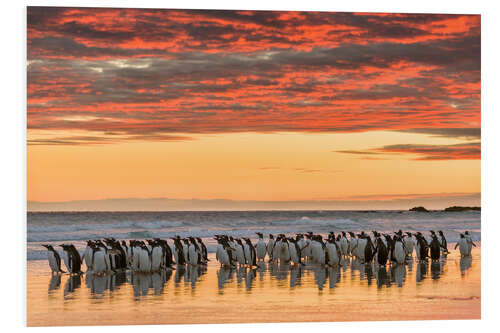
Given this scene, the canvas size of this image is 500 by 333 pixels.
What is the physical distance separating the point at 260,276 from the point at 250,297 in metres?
2.56

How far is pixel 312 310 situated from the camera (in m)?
12.0

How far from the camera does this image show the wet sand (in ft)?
37.9

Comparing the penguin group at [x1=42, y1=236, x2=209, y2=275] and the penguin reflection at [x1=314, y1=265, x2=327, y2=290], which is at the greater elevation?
the penguin group at [x1=42, y1=236, x2=209, y2=275]

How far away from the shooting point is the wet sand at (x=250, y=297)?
37.9 feet

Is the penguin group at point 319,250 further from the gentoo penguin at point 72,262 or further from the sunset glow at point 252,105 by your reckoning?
the sunset glow at point 252,105

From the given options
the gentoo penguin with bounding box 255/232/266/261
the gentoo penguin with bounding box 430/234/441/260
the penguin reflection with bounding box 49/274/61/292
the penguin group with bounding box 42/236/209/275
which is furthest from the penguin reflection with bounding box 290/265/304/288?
the penguin reflection with bounding box 49/274/61/292

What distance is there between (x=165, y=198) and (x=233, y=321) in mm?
2877

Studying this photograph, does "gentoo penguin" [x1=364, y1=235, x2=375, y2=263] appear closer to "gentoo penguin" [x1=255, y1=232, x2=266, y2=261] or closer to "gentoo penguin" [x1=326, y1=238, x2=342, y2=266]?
"gentoo penguin" [x1=326, y1=238, x2=342, y2=266]

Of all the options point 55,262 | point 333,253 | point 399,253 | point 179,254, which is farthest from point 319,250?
point 55,262

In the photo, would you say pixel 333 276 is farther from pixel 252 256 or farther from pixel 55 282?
pixel 55 282

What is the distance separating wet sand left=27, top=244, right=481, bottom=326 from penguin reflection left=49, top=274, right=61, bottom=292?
2 centimetres

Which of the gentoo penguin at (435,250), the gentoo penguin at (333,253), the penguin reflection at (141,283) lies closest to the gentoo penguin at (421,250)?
the gentoo penguin at (435,250)

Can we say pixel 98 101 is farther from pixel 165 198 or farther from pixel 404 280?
pixel 404 280
